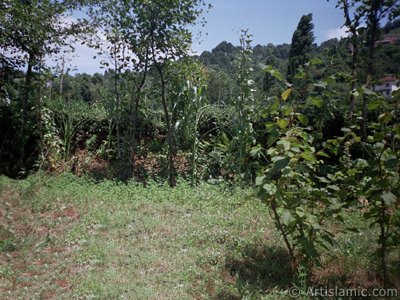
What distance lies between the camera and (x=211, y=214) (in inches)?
181

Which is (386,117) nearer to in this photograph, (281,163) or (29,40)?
(281,163)

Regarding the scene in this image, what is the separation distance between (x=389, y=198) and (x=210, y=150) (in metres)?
5.13

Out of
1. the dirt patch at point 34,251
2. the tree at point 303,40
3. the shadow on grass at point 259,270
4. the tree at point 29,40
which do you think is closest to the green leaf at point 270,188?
the shadow on grass at point 259,270

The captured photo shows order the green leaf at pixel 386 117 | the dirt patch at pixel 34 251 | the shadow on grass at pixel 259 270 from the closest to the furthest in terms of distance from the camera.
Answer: the green leaf at pixel 386 117, the shadow on grass at pixel 259 270, the dirt patch at pixel 34 251

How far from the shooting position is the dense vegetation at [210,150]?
257 centimetres

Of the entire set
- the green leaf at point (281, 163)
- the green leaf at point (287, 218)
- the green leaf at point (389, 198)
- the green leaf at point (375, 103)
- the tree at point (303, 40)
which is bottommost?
the green leaf at point (287, 218)

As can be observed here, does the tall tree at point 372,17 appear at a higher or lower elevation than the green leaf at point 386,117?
higher

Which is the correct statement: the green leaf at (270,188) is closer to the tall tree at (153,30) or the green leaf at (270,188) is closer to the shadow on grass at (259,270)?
the shadow on grass at (259,270)

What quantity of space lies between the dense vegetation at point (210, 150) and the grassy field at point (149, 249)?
2 centimetres

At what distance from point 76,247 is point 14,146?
481 centimetres

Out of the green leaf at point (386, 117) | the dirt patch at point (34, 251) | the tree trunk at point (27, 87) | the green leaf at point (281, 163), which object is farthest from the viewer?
the tree trunk at point (27, 87)

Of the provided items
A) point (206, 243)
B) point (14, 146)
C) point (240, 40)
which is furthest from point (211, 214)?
point (14, 146)

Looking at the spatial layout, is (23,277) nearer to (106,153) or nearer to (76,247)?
(76,247)

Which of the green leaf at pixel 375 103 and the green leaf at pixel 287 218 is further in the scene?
the green leaf at pixel 287 218
